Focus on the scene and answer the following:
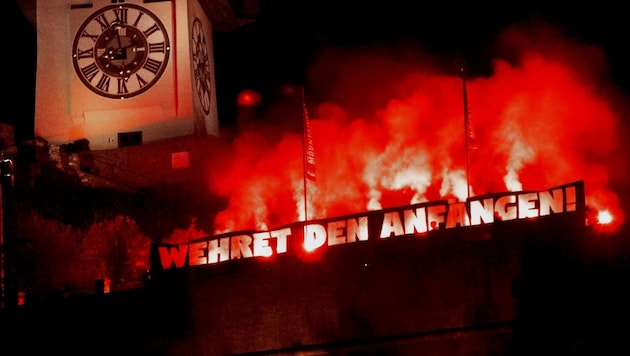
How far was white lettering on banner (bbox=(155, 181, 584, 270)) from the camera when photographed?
40.1 m

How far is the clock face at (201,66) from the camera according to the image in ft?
170

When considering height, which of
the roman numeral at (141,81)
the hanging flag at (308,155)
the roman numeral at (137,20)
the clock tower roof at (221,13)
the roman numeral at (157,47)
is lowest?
the hanging flag at (308,155)

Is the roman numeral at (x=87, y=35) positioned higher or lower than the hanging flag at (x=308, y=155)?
higher

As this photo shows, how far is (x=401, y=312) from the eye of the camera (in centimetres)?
3850

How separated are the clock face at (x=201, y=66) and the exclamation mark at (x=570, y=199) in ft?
56.3

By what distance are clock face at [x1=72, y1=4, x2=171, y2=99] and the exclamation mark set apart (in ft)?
57.7

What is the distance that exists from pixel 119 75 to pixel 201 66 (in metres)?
3.58

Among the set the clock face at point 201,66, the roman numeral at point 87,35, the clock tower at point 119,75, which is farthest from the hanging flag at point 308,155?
the roman numeral at point 87,35

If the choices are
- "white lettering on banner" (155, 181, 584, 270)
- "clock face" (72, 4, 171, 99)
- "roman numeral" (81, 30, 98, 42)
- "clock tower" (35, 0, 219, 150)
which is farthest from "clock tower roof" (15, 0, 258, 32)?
"white lettering on banner" (155, 181, 584, 270)

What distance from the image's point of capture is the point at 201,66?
5294 centimetres

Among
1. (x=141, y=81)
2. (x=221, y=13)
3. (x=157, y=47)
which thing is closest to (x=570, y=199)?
(x=157, y=47)

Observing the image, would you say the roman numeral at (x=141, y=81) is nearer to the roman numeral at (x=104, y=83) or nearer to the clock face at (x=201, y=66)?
the roman numeral at (x=104, y=83)

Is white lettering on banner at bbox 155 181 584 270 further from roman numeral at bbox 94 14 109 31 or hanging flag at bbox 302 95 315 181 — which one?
roman numeral at bbox 94 14 109 31

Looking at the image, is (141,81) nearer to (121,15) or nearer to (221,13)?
(121,15)
